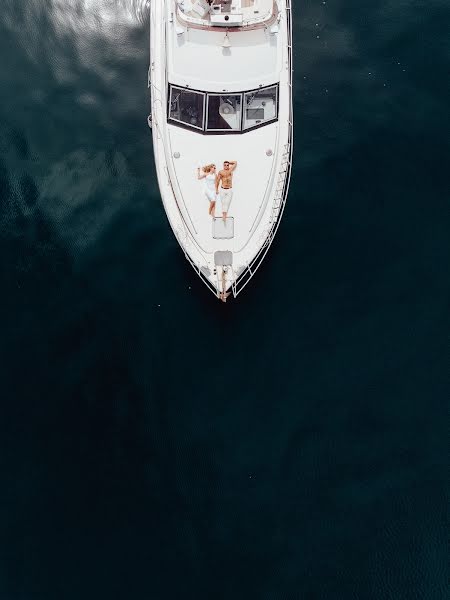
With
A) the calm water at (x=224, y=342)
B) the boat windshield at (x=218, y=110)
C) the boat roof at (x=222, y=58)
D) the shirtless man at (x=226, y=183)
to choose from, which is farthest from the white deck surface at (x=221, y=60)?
the calm water at (x=224, y=342)

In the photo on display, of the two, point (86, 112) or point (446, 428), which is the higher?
point (86, 112)

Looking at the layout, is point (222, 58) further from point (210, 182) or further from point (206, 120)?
point (210, 182)

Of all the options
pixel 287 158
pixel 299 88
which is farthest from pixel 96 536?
pixel 299 88

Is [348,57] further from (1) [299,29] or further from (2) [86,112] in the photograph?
(2) [86,112]

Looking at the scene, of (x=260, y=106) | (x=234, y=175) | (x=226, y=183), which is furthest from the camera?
(x=260, y=106)

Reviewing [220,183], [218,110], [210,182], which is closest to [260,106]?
[218,110]

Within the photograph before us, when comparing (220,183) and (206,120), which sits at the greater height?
(206,120)
